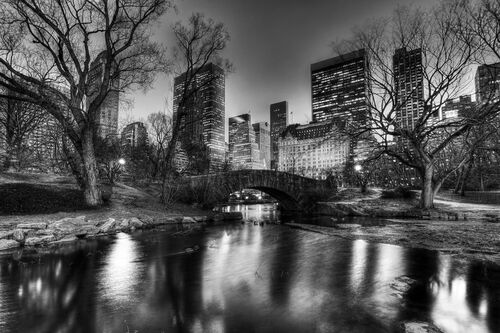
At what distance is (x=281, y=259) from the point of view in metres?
7.92

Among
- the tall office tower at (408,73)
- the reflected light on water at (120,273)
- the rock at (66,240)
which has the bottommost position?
the rock at (66,240)

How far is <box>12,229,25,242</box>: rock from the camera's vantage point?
10336mm

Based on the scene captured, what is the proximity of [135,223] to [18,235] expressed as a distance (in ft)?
18.6

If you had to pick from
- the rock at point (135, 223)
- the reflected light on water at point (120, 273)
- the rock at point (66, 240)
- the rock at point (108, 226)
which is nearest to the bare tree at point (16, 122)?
the rock at point (135, 223)

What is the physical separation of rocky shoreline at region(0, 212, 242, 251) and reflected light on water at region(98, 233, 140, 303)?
3.13 m

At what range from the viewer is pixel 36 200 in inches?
607

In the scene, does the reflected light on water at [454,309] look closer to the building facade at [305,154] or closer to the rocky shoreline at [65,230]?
the rocky shoreline at [65,230]

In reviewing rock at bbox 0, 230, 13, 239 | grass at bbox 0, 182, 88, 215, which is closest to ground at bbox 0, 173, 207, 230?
grass at bbox 0, 182, 88, 215

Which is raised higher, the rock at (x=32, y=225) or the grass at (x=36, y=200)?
the grass at (x=36, y=200)

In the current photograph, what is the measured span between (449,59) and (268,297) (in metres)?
21.8

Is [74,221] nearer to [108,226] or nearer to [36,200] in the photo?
[108,226]

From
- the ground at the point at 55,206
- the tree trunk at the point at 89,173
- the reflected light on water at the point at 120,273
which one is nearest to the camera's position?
the reflected light on water at the point at 120,273

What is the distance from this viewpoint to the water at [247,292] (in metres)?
3.67

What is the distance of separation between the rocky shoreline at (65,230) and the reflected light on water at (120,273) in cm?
313
